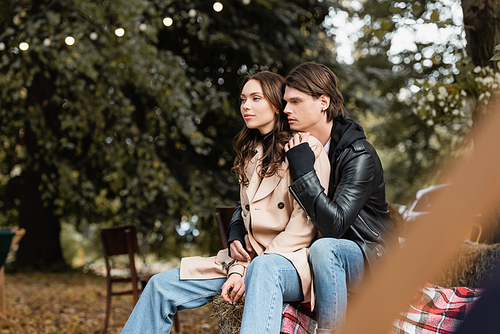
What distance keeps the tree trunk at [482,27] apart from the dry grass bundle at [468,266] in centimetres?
146

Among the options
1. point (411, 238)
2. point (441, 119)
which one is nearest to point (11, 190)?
point (441, 119)

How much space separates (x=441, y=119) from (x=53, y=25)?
14.1ft

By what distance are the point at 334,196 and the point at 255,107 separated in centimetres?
66

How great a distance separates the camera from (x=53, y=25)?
5457mm

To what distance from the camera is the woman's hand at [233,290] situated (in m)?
2.15

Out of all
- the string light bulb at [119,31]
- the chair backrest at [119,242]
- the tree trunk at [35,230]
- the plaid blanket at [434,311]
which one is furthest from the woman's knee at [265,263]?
the tree trunk at [35,230]

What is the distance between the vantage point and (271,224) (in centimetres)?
229

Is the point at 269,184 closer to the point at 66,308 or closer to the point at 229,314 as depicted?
the point at 229,314

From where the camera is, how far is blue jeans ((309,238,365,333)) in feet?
6.54

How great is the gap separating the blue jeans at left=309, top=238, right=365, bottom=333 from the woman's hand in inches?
13.2

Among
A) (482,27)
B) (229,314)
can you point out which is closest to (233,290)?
(229,314)

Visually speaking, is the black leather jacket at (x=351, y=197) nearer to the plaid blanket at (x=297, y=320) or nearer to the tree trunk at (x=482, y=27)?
the plaid blanket at (x=297, y=320)

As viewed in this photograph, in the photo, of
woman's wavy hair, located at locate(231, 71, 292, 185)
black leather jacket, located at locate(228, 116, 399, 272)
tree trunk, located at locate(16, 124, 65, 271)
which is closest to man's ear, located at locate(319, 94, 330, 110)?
black leather jacket, located at locate(228, 116, 399, 272)

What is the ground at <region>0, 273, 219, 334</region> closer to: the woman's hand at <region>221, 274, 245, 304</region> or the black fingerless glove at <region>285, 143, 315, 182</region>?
the woman's hand at <region>221, 274, 245, 304</region>
